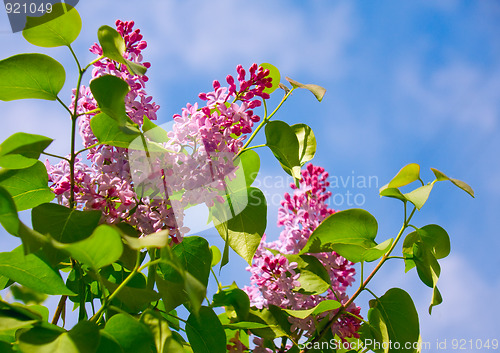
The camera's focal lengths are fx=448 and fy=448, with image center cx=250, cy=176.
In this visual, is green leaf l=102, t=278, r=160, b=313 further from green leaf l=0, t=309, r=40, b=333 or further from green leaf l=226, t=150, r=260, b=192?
green leaf l=226, t=150, r=260, b=192

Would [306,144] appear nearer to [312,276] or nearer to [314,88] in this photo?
[314,88]

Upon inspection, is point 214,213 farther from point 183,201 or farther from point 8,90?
point 8,90

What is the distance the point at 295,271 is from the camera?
3.32 feet

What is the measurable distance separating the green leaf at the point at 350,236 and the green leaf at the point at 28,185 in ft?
1.61

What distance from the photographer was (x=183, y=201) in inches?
31.0

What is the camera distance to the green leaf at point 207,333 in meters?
0.72

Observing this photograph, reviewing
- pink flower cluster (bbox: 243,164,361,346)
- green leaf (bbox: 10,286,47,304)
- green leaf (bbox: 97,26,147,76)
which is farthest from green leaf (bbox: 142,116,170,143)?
green leaf (bbox: 10,286,47,304)


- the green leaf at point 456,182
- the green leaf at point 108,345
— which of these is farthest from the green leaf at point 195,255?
the green leaf at point 456,182

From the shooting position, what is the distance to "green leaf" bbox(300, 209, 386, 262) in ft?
2.77

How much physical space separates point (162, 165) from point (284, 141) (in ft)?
0.81

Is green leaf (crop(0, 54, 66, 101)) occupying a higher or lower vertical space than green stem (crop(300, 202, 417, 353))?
higher

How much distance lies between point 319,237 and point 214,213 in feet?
0.68

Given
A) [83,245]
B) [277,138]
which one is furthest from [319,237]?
[83,245]

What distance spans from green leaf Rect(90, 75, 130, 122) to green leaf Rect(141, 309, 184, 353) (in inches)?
11.2
